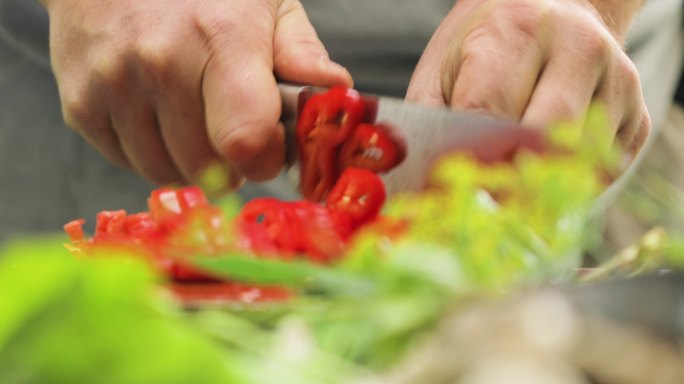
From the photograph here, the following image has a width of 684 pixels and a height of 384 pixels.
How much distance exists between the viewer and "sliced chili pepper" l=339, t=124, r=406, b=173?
841 mm

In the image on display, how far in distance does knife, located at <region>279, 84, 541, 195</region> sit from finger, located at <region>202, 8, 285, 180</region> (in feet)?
0.48

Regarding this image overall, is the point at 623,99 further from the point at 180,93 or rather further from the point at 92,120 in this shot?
the point at 92,120

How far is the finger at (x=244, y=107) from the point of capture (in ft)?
3.19

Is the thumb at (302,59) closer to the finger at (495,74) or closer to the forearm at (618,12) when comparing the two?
the finger at (495,74)

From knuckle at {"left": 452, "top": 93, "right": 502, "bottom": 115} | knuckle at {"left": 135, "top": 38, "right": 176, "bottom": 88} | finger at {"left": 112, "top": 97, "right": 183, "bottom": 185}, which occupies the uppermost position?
knuckle at {"left": 135, "top": 38, "right": 176, "bottom": 88}

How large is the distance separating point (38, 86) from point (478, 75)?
802mm

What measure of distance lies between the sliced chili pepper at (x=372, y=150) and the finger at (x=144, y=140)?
331 millimetres

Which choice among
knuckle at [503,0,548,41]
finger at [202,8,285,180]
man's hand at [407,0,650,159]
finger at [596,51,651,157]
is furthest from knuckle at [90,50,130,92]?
finger at [596,51,651,157]

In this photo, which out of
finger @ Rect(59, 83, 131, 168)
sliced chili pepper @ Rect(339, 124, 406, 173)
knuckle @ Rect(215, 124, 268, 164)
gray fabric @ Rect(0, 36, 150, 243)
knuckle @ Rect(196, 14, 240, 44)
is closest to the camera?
sliced chili pepper @ Rect(339, 124, 406, 173)

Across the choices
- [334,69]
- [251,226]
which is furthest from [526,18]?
[251,226]

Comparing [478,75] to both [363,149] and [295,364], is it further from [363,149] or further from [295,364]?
[295,364]

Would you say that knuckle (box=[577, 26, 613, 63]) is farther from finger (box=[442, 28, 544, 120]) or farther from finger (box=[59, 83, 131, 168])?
finger (box=[59, 83, 131, 168])

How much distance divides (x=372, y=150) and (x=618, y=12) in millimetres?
682

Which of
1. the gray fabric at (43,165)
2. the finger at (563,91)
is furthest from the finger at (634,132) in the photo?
the gray fabric at (43,165)
